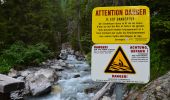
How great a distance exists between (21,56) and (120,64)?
74.4 ft

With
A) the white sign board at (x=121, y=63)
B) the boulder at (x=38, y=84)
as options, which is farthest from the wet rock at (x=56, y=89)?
the white sign board at (x=121, y=63)

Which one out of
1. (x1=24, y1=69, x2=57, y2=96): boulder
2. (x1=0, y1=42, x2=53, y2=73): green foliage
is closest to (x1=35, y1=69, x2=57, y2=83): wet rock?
(x1=24, y1=69, x2=57, y2=96): boulder

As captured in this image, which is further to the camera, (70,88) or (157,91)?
(70,88)

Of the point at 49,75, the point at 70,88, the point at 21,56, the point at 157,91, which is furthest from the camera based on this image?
the point at 21,56

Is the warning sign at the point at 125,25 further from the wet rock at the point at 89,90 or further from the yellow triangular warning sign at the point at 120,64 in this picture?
the wet rock at the point at 89,90

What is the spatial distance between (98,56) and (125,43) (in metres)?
0.28

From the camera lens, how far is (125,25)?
10.5 feet

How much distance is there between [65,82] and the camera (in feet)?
63.7

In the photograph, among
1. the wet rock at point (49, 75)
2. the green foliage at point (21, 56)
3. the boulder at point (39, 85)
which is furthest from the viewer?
the green foliage at point (21, 56)

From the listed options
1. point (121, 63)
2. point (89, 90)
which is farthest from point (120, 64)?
point (89, 90)

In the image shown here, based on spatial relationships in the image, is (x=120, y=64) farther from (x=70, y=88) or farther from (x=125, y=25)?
(x=70, y=88)

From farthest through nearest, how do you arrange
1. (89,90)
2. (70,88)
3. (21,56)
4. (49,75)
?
(21,56) → (49,75) → (70,88) → (89,90)

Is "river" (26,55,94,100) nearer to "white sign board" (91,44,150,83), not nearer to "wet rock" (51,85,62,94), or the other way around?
"wet rock" (51,85,62,94)

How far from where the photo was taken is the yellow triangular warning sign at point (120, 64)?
3.23 meters
